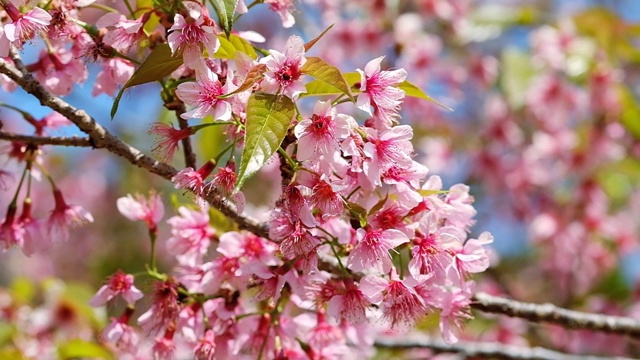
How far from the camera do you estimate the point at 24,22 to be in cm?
143

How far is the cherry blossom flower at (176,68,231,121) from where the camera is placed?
1367 millimetres

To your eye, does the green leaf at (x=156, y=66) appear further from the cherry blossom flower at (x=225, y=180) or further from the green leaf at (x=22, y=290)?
the green leaf at (x=22, y=290)

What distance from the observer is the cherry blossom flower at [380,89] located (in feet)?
4.66

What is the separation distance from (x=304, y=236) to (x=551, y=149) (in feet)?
10.6

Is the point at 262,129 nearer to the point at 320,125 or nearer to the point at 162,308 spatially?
the point at 320,125

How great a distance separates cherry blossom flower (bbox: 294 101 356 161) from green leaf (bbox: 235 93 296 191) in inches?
1.5

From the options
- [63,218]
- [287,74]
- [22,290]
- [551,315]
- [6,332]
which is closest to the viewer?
[287,74]

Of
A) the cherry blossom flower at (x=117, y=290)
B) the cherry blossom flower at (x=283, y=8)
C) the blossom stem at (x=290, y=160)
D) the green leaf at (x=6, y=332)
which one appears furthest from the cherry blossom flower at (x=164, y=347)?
the green leaf at (x=6, y=332)

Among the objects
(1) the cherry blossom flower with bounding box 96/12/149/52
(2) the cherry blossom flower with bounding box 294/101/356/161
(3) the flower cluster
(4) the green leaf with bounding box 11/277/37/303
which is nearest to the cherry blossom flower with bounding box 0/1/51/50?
(3) the flower cluster

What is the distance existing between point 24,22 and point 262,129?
0.57 m

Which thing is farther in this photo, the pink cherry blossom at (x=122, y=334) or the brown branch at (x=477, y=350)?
the brown branch at (x=477, y=350)

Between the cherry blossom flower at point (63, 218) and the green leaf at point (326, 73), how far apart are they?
74 centimetres

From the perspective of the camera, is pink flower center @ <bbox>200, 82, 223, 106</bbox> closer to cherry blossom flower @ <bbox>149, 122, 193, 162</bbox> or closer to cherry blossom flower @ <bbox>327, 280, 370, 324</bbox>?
cherry blossom flower @ <bbox>149, 122, 193, 162</bbox>

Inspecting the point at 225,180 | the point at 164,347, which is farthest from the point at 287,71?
the point at 164,347
